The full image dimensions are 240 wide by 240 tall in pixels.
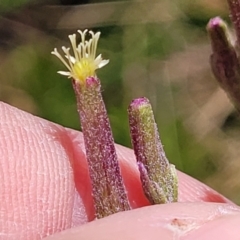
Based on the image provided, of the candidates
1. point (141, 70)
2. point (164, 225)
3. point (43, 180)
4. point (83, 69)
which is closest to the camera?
point (164, 225)

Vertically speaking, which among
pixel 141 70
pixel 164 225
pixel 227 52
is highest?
pixel 141 70

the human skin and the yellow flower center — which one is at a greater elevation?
the yellow flower center

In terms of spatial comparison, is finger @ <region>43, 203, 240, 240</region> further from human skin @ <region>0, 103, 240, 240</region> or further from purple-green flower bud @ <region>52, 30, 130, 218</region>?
human skin @ <region>0, 103, 240, 240</region>

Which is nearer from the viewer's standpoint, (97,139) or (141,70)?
(97,139)

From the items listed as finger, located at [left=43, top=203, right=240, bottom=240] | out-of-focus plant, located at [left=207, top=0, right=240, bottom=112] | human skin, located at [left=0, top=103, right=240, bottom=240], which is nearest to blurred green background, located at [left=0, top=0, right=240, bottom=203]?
human skin, located at [left=0, top=103, right=240, bottom=240]

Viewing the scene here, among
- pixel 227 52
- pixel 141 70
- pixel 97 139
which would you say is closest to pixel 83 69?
pixel 97 139

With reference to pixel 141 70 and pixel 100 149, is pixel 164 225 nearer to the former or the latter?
pixel 100 149

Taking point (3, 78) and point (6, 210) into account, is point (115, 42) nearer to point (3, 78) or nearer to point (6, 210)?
point (3, 78)
